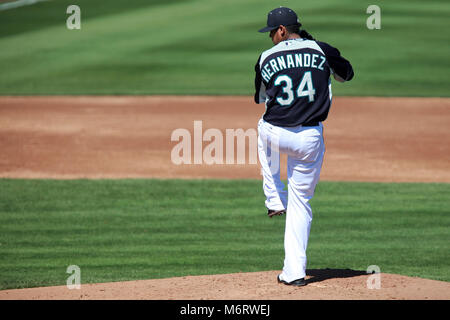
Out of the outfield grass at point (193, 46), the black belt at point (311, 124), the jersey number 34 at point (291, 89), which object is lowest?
the black belt at point (311, 124)

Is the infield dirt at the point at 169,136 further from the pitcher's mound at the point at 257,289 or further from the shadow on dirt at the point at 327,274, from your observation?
the pitcher's mound at the point at 257,289

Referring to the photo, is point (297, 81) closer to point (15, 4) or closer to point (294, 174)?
point (294, 174)

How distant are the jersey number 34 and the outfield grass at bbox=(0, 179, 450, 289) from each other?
2710 millimetres

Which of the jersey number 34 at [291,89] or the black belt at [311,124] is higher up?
the jersey number 34 at [291,89]

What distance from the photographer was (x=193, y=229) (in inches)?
417

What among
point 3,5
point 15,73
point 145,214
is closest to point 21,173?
point 145,214

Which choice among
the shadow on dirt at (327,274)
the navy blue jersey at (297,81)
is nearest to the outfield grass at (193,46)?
the shadow on dirt at (327,274)

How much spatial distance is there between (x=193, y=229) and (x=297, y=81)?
175 inches

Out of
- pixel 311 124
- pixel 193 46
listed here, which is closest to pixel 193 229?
pixel 311 124

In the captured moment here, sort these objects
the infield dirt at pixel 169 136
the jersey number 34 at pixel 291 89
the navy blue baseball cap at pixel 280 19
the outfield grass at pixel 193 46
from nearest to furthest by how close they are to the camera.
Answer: the jersey number 34 at pixel 291 89 → the navy blue baseball cap at pixel 280 19 → the infield dirt at pixel 169 136 → the outfield grass at pixel 193 46

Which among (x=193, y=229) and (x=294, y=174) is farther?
(x=193, y=229)

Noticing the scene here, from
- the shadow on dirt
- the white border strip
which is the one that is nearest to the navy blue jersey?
the shadow on dirt

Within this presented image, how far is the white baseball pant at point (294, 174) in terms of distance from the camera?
661cm

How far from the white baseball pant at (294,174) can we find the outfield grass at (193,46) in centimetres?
1583
